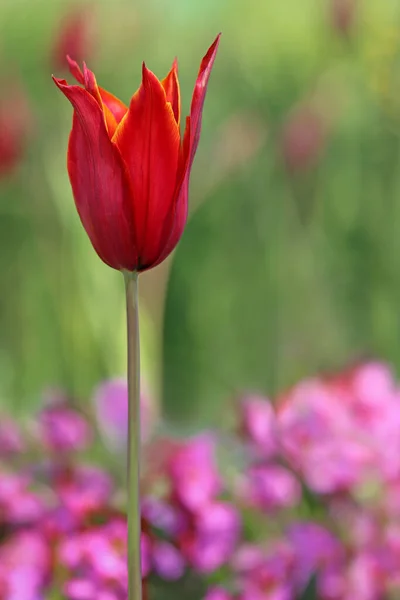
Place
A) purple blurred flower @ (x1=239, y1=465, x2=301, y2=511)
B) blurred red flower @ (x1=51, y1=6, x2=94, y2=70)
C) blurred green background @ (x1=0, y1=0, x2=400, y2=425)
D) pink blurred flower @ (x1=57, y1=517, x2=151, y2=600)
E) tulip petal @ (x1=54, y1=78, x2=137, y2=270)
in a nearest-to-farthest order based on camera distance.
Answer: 1. tulip petal @ (x1=54, y1=78, x2=137, y2=270)
2. pink blurred flower @ (x1=57, y1=517, x2=151, y2=600)
3. purple blurred flower @ (x1=239, y1=465, x2=301, y2=511)
4. blurred red flower @ (x1=51, y1=6, x2=94, y2=70)
5. blurred green background @ (x1=0, y1=0, x2=400, y2=425)

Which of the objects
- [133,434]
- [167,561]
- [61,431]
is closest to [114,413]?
[61,431]

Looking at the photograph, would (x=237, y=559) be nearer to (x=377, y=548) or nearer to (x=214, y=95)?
(x=377, y=548)

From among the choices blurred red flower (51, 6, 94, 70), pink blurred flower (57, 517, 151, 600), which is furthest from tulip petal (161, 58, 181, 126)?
blurred red flower (51, 6, 94, 70)

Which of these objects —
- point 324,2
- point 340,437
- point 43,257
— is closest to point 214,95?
point 324,2

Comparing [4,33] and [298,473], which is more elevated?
[4,33]

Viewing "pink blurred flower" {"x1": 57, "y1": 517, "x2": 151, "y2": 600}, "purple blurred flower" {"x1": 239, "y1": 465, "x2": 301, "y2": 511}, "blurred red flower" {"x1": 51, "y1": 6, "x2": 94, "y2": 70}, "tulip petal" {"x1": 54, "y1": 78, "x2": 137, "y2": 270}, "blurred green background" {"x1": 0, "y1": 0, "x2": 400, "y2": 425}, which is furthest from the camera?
"blurred green background" {"x1": 0, "y1": 0, "x2": 400, "y2": 425}

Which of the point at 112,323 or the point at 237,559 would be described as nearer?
the point at 237,559

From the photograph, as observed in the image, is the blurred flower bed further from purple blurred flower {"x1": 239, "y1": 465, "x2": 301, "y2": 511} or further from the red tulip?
the red tulip
